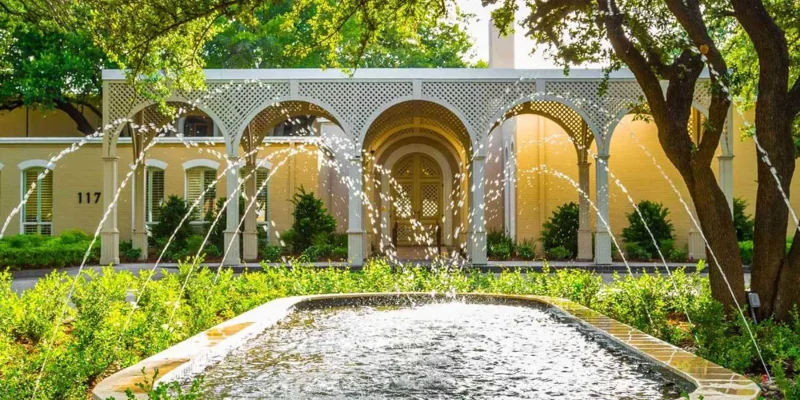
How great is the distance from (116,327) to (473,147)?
10641 mm

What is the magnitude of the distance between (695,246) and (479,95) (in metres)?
6.40

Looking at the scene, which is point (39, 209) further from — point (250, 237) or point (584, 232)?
point (584, 232)

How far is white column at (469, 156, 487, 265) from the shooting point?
1514 centimetres

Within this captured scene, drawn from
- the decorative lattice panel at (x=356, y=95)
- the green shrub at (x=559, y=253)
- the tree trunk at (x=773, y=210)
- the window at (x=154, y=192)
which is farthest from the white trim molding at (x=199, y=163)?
the tree trunk at (x=773, y=210)

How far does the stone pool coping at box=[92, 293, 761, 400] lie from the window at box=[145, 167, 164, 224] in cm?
1466

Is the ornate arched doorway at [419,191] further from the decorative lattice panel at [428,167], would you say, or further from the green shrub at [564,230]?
the green shrub at [564,230]

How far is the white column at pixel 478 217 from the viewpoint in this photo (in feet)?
49.7

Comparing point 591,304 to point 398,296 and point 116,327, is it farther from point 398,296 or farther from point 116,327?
point 116,327

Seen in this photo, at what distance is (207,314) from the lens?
6473 mm

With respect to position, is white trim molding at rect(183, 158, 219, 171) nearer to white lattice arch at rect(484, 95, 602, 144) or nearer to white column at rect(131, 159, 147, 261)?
white column at rect(131, 159, 147, 261)

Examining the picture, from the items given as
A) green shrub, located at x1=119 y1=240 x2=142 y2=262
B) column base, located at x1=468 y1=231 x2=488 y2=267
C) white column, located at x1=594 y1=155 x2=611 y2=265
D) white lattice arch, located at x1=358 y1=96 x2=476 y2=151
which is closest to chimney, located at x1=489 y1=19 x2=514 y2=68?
white lattice arch, located at x1=358 y1=96 x2=476 y2=151

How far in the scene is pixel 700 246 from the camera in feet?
55.6

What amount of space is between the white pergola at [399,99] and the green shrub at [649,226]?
245cm

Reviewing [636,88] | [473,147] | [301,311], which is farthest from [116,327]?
[636,88]
